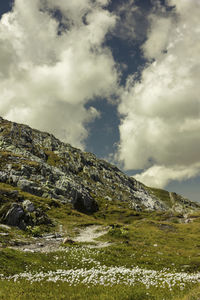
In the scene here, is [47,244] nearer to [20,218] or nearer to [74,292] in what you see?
[20,218]

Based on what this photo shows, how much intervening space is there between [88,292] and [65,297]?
143 centimetres

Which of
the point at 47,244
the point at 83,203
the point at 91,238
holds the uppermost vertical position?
the point at 83,203

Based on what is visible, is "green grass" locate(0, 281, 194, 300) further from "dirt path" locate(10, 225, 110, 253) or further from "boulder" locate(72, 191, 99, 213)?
"boulder" locate(72, 191, 99, 213)

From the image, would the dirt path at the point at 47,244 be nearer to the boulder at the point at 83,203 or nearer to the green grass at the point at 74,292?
the green grass at the point at 74,292

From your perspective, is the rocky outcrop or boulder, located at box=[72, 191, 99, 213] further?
boulder, located at box=[72, 191, 99, 213]

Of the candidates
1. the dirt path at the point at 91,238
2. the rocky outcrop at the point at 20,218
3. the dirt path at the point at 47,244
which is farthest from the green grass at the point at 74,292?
the rocky outcrop at the point at 20,218

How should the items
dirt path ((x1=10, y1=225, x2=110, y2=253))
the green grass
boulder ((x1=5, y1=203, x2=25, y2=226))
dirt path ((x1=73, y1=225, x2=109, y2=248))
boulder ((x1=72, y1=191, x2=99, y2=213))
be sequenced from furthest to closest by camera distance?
1. boulder ((x1=72, y1=191, x2=99, y2=213))
2. boulder ((x1=5, y1=203, x2=25, y2=226))
3. dirt path ((x1=73, y1=225, x2=109, y2=248))
4. dirt path ((x1=10, y1=225, x2=110, y2=253))
5. the green grass

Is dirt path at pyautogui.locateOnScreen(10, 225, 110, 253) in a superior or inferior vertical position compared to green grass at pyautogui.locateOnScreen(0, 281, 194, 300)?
inferior

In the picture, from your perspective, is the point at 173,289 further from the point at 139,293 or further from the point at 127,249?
the point at 127,249

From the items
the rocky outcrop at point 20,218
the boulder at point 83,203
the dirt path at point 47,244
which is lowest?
the dirt path at point 47,244

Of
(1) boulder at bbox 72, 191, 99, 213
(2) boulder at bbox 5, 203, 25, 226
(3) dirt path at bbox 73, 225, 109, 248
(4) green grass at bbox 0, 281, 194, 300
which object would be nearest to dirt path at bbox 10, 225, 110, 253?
(3) dirt path at bbox 73, 225, 109, 248

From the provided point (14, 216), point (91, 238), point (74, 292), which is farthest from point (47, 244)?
point (74, 292)

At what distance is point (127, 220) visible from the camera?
418ft

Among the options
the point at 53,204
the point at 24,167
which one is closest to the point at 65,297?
the point at 53,204
